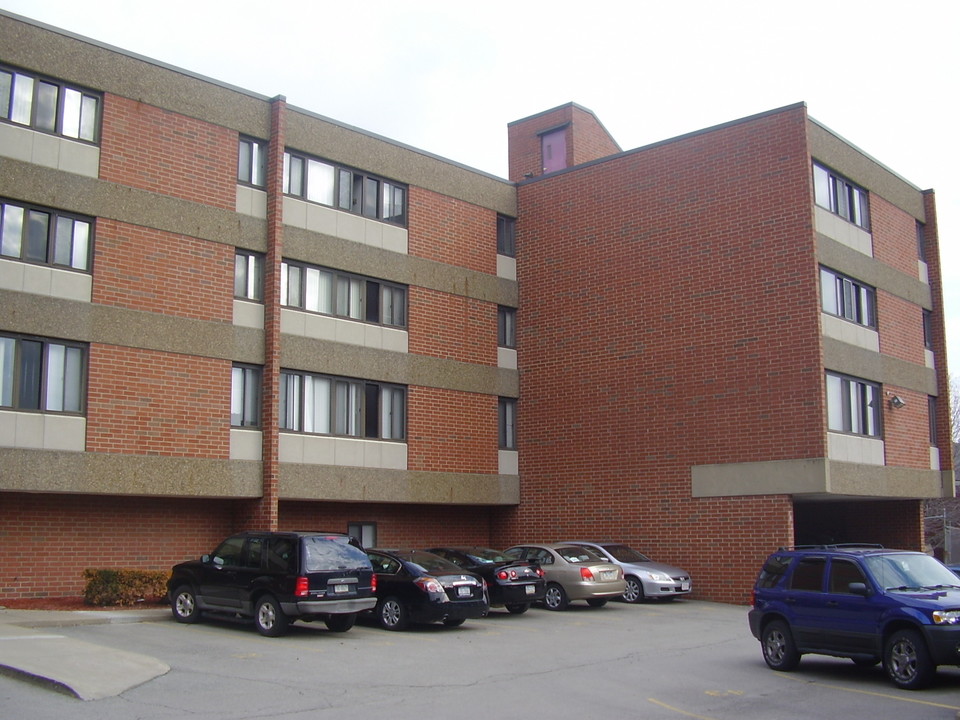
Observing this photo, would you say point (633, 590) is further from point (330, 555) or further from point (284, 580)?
point (284, 580)

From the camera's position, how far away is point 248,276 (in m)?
23.9

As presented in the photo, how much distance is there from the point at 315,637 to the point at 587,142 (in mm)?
23569

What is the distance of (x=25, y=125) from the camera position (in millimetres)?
20547

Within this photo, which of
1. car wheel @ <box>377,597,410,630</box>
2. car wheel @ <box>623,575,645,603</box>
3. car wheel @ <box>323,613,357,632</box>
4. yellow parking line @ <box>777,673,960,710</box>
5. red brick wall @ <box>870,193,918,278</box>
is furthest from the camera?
red brick wall @ <box>870,193,918,278</box>

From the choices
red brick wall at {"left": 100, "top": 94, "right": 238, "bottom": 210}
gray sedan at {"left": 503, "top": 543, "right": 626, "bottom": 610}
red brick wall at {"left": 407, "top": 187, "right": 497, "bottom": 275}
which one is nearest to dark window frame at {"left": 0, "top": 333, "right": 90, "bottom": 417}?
red brick wall at {"left": 100, "top": 94, "right": 238, "bottom": 210}

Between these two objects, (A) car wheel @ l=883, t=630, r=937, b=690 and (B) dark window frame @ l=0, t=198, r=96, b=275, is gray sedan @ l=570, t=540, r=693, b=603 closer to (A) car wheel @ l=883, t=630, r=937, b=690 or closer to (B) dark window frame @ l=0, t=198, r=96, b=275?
(A) car wheel @ l=883, t=630, r=937, b=690

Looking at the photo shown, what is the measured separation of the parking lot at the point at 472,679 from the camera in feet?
36.3

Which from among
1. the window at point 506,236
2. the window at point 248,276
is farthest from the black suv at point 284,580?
the window at point 506,236

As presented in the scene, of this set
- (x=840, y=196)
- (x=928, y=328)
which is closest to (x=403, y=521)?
(x=840, y=196)

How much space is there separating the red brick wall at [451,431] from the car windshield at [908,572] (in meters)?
14.7

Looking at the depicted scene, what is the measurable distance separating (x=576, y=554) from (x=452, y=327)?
7882 millimetres

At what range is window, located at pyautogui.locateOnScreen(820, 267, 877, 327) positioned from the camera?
25.8 m

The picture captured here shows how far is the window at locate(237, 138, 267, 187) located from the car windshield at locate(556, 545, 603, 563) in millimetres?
10588

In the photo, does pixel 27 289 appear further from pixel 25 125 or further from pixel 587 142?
pixel 587 142
